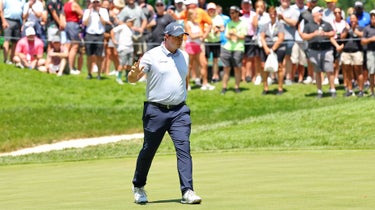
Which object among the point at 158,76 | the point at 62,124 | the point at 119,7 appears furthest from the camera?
the point at 119,7

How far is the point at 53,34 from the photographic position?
29.7 m

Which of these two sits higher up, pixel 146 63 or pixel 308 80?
pixel 146 63

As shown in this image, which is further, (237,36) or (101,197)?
(237,36)

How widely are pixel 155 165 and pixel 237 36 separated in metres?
12.0

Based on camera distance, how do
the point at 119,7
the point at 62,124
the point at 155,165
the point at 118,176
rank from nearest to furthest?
the point at 118,176, the point at 155,165, the point at 62,124, the point at 119,7

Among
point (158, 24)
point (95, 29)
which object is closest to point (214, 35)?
point (158, 24)

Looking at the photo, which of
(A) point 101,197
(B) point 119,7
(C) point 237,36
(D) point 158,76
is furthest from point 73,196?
(B) point 119,7

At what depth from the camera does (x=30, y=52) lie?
96.3ft

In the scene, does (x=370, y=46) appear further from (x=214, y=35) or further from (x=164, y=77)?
(x=164, y=77)

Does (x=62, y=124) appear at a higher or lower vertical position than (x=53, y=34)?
lower

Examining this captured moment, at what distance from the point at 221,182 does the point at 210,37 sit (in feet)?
53.8

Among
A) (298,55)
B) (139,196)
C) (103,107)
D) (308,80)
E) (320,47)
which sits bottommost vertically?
(103,107)

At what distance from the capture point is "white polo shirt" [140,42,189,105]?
38.6 ft

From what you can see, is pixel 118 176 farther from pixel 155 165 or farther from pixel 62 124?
pixel 62 124
